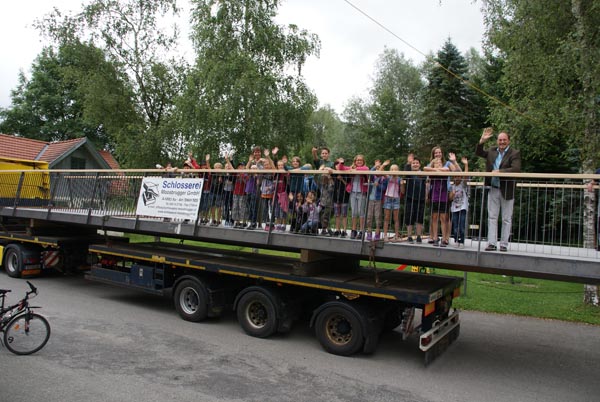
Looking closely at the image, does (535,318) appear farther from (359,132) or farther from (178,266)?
(359,132)

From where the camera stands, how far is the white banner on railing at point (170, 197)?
28.1ft

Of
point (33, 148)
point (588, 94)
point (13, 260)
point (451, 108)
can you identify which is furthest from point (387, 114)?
point (13, 260)

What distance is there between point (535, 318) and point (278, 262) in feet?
19.2

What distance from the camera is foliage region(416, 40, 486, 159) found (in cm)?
3005

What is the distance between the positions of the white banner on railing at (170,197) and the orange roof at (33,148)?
717 inches

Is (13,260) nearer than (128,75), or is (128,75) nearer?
(13,260)

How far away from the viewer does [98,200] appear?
34.1 ft

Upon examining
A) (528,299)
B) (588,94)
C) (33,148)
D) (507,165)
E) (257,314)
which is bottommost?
(257,314)

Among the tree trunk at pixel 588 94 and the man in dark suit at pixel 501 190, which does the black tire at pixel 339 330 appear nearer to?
the man in dark suit at pixel 501 190

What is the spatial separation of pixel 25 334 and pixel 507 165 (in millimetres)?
7215

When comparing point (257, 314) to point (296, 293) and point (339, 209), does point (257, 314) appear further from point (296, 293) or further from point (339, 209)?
point (339, 209)

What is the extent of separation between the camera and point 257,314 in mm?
7781

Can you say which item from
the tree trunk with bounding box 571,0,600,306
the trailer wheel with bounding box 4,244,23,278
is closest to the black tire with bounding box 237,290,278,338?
the trailer wheel with bounding box 4,244,23,278

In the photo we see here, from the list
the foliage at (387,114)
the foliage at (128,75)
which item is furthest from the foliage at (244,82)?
the foliage at (387,114)
